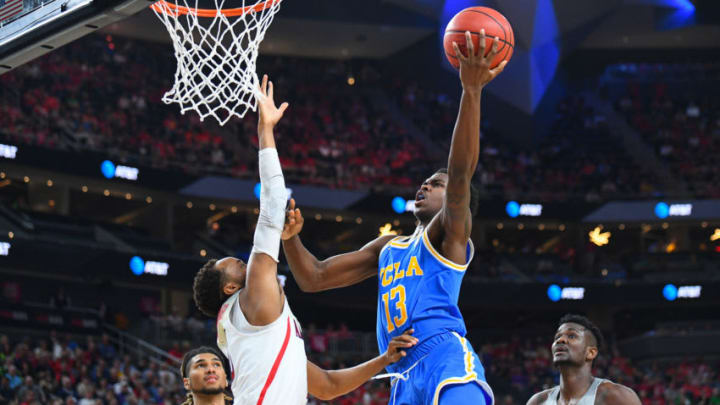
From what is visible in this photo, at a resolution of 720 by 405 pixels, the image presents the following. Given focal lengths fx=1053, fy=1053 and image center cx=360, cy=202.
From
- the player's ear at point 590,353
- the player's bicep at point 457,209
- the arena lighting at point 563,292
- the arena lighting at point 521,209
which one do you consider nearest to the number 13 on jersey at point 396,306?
the player's bicep at point 457,209

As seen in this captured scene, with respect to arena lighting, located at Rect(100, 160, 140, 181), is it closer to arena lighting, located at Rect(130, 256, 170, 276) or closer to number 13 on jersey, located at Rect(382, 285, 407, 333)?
arena lighting, located at Rect(130, 256, 170, 276)

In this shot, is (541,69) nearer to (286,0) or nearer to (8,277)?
(286,0)

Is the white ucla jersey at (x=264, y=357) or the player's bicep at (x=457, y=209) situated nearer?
the white ucla jersey at (x=264, y=357)

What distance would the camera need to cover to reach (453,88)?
31.3 metres

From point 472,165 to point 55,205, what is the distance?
23.0 meters

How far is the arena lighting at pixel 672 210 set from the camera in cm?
2883

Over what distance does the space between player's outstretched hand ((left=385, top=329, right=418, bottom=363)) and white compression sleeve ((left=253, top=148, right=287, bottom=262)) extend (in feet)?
2.64

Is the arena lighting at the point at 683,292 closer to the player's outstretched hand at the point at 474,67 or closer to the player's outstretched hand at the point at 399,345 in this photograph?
the player's outstretched hand at the point at 399,345

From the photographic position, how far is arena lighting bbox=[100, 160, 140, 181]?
24.7 meters

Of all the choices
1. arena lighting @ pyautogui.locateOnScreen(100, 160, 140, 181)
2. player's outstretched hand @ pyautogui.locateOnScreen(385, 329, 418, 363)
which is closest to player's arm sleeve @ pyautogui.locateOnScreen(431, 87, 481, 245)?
player's outstretched hand @ pyautogui.locateOnScreen(385, 329, 418, 363)

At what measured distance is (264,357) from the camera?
15.5ft

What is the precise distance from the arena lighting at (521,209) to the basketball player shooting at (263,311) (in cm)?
2473

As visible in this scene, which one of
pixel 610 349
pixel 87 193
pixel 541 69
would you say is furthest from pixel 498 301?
pixel 87 193

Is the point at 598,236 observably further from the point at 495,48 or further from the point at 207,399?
the point at 495,48
